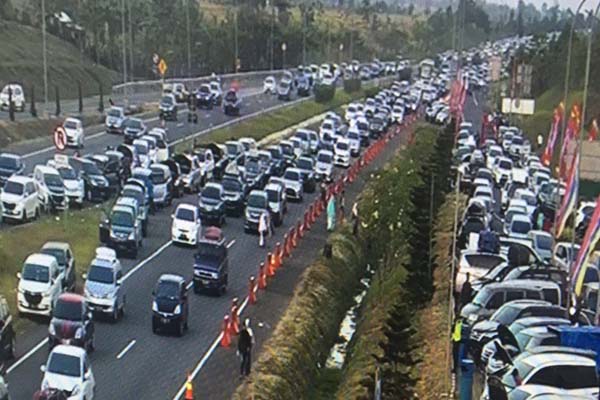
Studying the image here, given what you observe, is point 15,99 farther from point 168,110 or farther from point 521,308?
point 521,308

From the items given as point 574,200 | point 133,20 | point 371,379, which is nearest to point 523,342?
point 371,379

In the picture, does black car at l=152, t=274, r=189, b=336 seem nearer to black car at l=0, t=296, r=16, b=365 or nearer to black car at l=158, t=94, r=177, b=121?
black car at l=0, t=296, r=16, b=365

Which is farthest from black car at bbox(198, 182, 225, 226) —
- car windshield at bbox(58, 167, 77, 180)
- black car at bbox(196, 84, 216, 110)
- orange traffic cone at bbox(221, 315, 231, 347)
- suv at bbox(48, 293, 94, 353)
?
black car at bbox(196, 84, 216, 110)

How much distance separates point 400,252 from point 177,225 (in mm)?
8077

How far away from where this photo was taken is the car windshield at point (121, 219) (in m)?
38.2

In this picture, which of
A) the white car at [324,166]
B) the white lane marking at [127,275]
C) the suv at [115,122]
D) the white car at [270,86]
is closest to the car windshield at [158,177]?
the white lane marking at [127,275]

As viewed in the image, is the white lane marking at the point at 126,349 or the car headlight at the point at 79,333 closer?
the car headlight at the point at 79,333

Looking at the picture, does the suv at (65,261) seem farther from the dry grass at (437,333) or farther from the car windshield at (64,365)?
the dry grass at (437,333)

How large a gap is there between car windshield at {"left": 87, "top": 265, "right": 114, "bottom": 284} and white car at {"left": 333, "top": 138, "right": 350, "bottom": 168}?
3665 centimetres

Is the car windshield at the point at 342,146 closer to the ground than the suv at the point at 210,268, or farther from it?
closer to the ground

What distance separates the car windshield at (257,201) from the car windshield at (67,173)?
22.9 ft

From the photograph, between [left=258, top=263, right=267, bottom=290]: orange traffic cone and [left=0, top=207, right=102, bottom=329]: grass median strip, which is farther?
[left=258, top=263, right=267, bottom=290]: orange traffic cone

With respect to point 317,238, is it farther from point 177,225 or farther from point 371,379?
point 371,379

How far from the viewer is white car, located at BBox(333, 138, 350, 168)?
218 feet
